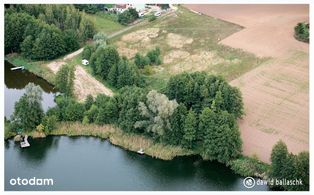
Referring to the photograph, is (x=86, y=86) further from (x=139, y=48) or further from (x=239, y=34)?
(x=239, y=34)

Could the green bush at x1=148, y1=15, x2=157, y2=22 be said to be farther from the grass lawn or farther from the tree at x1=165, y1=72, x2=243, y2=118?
the tree at x1=165, y1=72, x2=243, y2=118

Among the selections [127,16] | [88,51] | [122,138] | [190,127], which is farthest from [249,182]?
[127,16]

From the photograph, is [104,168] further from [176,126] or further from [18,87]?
[18,87]

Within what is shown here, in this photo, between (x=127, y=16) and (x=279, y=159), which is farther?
(x=127, y=16)

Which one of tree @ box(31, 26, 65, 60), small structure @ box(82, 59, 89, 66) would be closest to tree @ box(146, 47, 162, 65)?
small structure @ box(82, 59, 89, 66)

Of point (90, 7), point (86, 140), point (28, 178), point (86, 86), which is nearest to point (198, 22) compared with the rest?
point (90, 7)

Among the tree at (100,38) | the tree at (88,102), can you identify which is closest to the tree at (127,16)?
the tree at (100,38)
